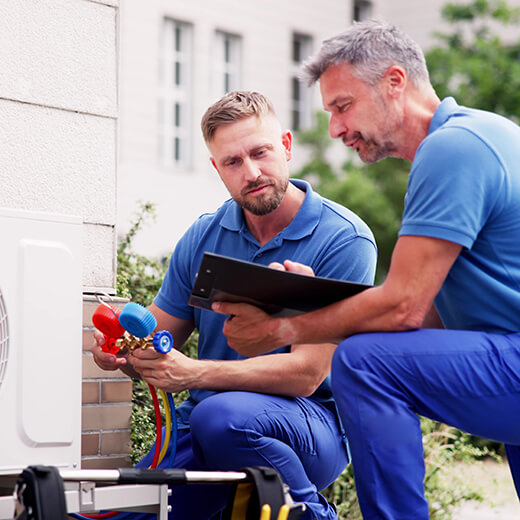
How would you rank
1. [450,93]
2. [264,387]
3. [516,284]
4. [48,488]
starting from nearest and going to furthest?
[48,488] → [516,284] → [264,387] → [450,93]

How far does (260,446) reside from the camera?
7.66 feet

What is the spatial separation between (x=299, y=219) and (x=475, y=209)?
2.59 feet

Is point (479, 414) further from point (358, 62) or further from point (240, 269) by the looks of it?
point (358, 62)

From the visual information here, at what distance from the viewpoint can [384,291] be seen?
2.04 m

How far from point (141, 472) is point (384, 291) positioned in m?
0.68

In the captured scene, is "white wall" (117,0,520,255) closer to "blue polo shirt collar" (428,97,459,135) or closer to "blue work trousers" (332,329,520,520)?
"blue polo shirt collar" (428,97,459,135)

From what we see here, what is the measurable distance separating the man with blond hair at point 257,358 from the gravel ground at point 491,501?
2.03 metres

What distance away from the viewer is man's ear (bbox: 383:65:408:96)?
2342 mm

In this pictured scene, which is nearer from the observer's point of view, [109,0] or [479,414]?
[479,414]

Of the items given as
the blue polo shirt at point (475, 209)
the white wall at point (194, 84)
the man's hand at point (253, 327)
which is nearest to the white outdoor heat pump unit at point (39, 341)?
the man's hand at point (253, 327)

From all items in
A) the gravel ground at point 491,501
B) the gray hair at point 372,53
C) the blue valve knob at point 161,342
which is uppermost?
the gray hair at point 372,53

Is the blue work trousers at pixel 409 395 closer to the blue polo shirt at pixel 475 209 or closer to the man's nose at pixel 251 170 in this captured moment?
the blue polo shirt at pixel 475 209

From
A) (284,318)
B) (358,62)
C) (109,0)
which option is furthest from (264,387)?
(109,0)

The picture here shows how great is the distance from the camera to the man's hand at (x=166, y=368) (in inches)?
94.7
